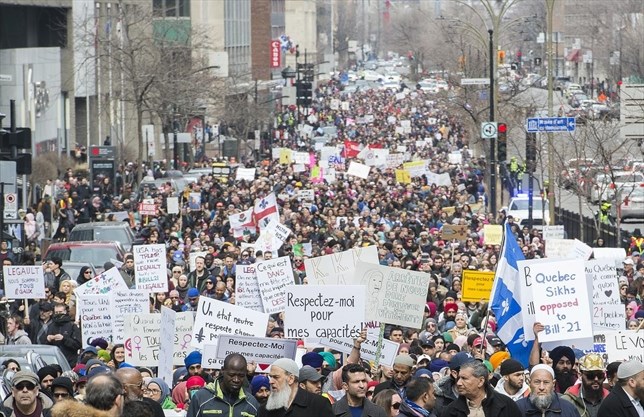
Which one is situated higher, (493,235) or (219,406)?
(219,406)

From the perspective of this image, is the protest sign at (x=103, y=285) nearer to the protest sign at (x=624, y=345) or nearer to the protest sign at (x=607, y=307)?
the protest sign at (x=607, y=307)

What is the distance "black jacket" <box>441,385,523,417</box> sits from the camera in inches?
418

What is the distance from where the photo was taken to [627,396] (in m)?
10.9

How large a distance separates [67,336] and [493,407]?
360 inches

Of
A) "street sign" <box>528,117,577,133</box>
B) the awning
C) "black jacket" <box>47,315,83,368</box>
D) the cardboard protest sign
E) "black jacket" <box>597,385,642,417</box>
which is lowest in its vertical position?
"black jacket" <box>47,315,83,368</box>

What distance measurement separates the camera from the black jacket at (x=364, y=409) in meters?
11.2

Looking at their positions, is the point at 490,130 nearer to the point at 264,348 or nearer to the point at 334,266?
the point at 334,266

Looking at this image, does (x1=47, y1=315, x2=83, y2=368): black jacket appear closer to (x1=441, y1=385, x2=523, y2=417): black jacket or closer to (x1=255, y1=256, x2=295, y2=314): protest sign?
(x1=255, y1=256, x2=295, y2=314): protest sign

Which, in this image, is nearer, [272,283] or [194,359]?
[194,359]

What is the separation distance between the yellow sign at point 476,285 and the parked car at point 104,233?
12576mm

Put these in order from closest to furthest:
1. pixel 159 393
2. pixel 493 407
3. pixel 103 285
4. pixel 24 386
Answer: pixel 493 407 → pixel 24 386 → pixel 159 393 → pixel 103 285

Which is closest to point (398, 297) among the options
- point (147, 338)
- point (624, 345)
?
point (147, 338)

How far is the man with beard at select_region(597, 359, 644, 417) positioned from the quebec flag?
149 inches

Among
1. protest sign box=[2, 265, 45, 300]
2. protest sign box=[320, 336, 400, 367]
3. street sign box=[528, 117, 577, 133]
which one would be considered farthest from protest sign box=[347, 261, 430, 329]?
street sign box=[528, 117, 577, 133]
